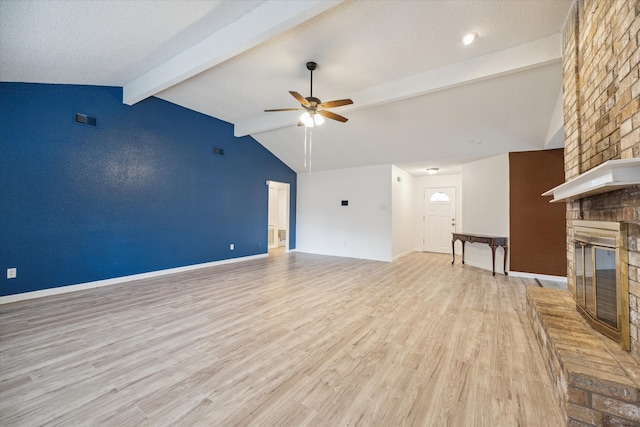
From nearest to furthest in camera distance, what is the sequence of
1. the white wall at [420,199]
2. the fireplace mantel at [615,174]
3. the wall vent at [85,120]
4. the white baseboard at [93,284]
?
the fireplace mantel at [615,174]
the white baseboard at [93,284]
the wall vent at [85,120]
the white wall at [420,199]

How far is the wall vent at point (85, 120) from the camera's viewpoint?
13.1 feet

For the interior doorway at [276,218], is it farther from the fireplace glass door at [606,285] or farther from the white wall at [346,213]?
the fireplace glass door at [606,285]

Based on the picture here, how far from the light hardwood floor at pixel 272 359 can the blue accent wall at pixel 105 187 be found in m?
0.63

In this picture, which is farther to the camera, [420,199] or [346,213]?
[420,199]

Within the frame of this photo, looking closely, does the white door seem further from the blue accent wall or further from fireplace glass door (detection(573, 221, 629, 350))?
the blue accent wall

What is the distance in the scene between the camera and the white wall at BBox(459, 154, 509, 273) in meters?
5.32

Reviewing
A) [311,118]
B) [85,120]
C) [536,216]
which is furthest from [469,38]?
[85,120]

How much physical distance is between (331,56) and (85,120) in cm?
395

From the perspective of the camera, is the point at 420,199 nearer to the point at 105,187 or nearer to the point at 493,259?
the point at 493,259

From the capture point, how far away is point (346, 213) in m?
7.53

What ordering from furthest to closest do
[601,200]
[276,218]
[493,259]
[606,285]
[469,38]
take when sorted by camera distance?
[276,218] → [493,259] → [469,38] → [601,200] → [606,285]

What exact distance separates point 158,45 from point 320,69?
202 centimetres

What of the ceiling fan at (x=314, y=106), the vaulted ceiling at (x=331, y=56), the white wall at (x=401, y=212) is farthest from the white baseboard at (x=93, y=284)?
the white wall at (x=401, y=212)

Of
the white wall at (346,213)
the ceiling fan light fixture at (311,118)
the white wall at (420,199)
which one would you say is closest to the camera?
the ceiling fan light fixture at (311,118)
